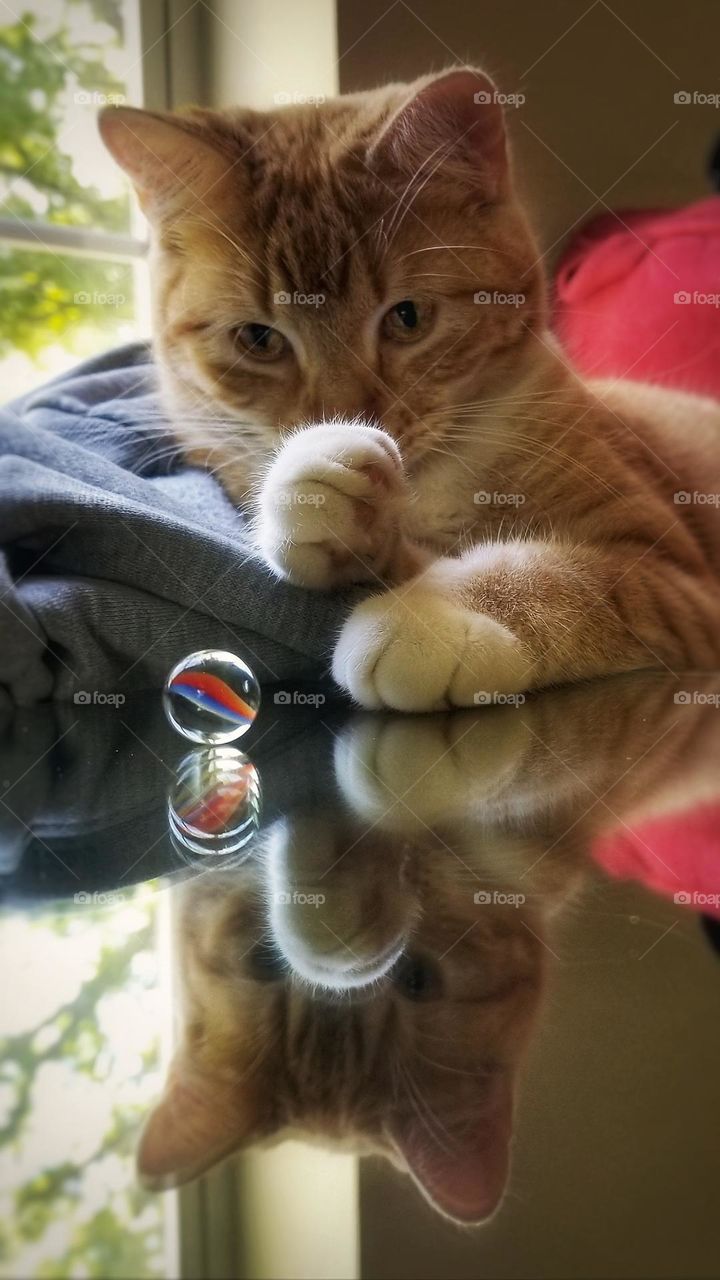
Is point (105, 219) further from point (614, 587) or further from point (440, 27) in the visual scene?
point (614, 587)

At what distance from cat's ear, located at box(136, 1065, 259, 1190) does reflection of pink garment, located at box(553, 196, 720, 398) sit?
1929 millimetres

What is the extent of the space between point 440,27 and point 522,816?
2.15 meters

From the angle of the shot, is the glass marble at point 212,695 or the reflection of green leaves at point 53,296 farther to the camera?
the reflection of green leaves at point 53,296

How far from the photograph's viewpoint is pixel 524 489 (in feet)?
4.79

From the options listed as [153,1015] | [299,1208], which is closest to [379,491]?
[153,1015]

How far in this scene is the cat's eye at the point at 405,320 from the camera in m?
1.38

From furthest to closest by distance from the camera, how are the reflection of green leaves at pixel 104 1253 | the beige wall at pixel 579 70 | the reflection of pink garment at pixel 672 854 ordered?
the beige wall at pixel 579 70
the reflection of pink garment at pixel 672 854
the reflection of green leaves at pixel 104 1253

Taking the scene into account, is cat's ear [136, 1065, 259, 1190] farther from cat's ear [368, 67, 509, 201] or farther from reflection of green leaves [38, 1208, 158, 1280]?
cat's ear [368, 67, 509, 201]

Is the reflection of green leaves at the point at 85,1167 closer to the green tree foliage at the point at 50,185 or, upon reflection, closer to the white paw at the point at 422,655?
the white paw at the point at 422,655

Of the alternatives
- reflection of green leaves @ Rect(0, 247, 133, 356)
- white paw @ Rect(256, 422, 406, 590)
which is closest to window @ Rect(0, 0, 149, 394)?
reflection of green leaves @ Rect(0, 247, 133, 356)

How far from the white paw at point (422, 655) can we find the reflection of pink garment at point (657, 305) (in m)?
1.20

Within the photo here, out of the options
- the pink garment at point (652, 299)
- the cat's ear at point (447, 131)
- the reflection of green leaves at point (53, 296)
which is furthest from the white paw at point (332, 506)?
the reflection of green leaves at point (53, 296)

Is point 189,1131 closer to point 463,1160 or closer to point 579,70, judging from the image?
point 463,1160

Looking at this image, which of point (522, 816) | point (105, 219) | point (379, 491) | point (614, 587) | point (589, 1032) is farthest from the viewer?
point (105, 219)
